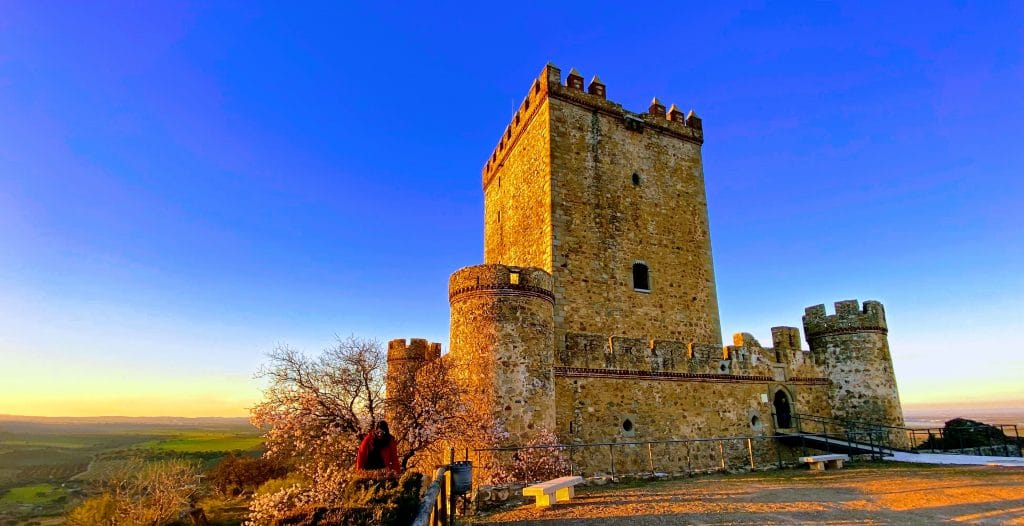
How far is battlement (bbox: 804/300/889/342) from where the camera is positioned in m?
18.7

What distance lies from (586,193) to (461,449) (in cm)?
1053

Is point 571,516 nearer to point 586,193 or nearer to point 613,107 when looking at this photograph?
point 586,193

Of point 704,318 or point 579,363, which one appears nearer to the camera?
point 579,363

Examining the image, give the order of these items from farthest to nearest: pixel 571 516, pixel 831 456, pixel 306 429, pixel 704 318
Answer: pixel 704 318 → pixel 831 456 → pixel 306 429 → pixel 571 516

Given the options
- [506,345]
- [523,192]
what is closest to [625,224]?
[523,192]

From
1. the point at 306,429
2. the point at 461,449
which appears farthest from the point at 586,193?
the point at 306,429

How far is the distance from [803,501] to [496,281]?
7.84 m

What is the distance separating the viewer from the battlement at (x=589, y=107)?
1919cm

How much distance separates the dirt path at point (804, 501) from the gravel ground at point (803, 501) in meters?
0.02

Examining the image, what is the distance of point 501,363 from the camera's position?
40.4 ft

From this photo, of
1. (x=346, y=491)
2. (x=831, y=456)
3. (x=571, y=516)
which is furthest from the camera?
(x=831, y=456)

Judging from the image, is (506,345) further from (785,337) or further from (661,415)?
(785,337)

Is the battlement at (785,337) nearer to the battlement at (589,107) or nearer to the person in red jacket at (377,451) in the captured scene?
the battlement at (589,107)

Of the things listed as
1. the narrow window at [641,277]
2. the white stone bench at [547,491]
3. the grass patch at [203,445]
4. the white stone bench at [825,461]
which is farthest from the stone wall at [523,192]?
the grass patch at [203,445]
